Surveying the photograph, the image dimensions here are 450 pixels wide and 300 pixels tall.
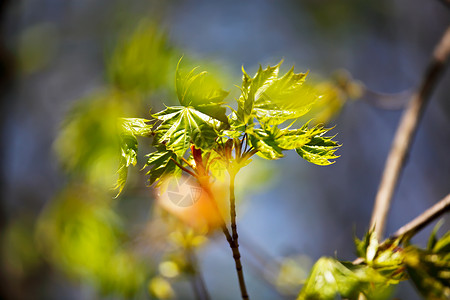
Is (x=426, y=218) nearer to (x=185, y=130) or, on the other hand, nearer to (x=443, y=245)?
(x=443, y=245)

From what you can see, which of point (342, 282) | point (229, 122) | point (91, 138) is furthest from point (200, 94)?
point (91, 138)

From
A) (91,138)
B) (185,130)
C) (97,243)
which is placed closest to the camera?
(185,130)

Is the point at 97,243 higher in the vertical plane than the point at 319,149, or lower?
lower

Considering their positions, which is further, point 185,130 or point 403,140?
point 403,140

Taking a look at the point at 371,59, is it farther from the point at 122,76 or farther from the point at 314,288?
the point at 314,288

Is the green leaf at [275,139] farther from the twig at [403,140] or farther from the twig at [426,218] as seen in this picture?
the twig at [403,140]

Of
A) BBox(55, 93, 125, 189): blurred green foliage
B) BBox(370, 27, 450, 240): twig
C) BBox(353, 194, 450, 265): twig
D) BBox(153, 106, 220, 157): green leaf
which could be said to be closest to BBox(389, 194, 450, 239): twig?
BBox(353, 194, 450, 265): twig

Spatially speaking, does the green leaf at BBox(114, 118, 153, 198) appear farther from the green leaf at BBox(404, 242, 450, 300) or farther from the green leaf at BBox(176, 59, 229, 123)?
the green leaf at BBox(404, 242, 450, 300)
